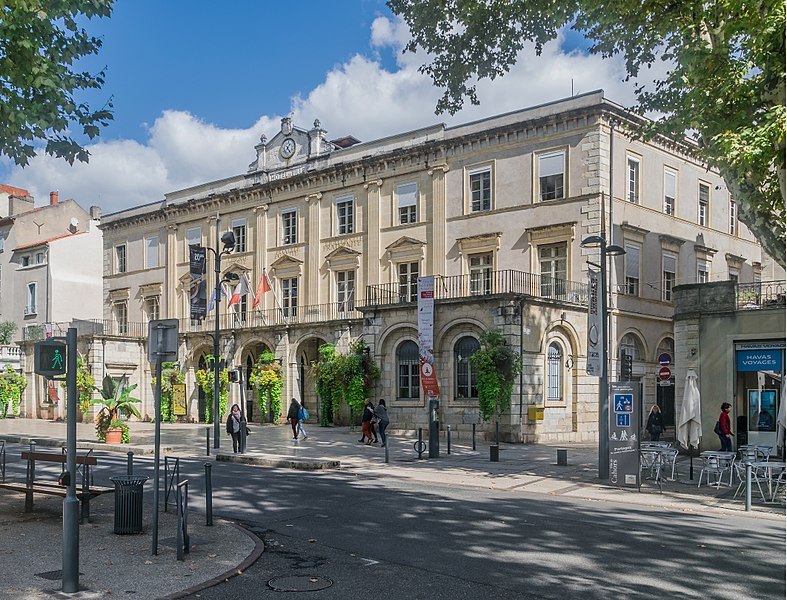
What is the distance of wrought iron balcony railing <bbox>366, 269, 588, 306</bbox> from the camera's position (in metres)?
31.0

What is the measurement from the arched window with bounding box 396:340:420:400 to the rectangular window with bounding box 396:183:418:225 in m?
6.41

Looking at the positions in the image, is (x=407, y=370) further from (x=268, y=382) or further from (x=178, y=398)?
(x=178, y=398)

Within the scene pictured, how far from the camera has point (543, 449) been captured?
26.5 meters

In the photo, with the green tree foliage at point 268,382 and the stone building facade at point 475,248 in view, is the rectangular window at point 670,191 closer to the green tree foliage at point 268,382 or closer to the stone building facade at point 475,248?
the stone building facade at point 475,248

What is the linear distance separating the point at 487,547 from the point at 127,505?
470 cm

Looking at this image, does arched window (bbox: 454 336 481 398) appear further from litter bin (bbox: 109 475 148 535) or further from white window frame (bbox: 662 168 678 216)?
litter bin (bbox: 109 475 148 535)

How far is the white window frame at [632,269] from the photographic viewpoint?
105 feet

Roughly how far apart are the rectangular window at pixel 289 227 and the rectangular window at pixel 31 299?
2300 centimetres

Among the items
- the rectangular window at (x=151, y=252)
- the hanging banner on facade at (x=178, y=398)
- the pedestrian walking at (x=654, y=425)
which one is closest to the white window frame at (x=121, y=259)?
the rectangular window at (x=151, y=252)

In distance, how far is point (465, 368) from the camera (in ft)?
101

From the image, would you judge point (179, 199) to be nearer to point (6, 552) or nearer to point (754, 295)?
point (754, 295)

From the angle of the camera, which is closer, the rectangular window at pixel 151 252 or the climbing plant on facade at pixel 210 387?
the climbing plant on facade at pixel 210 387

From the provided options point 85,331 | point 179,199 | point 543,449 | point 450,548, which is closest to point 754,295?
point 543,449

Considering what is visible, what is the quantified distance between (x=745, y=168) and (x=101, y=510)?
12.2m
